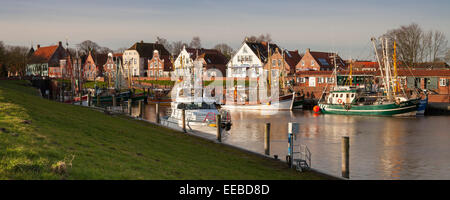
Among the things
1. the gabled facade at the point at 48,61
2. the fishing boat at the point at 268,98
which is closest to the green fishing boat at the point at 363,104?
the fishing boat at the point at 268,98

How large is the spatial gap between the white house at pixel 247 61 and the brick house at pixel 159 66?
2381 centimetres

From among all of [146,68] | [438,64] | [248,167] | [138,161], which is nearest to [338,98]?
[438,64]

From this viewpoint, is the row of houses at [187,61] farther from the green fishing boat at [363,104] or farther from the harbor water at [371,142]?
the harbor water at [371,142]

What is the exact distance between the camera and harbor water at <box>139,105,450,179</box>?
82.6 ft

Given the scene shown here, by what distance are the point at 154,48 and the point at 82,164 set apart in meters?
130

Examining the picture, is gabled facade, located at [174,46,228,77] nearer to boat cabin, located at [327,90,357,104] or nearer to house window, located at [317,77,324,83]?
house window, located at [317,77,324,83]

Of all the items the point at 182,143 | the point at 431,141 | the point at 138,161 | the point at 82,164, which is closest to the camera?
the point at 82,164

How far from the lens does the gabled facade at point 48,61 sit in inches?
6378

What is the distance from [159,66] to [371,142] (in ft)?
329

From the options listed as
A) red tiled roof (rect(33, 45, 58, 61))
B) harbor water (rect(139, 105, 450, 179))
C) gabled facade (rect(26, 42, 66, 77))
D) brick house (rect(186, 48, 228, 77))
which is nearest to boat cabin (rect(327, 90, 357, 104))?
harbor water (rect(139, 105, 450, 179))

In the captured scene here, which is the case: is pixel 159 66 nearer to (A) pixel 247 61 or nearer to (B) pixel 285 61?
(A) pixel 247 61

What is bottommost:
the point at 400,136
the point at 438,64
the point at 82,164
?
the point at 400,136
